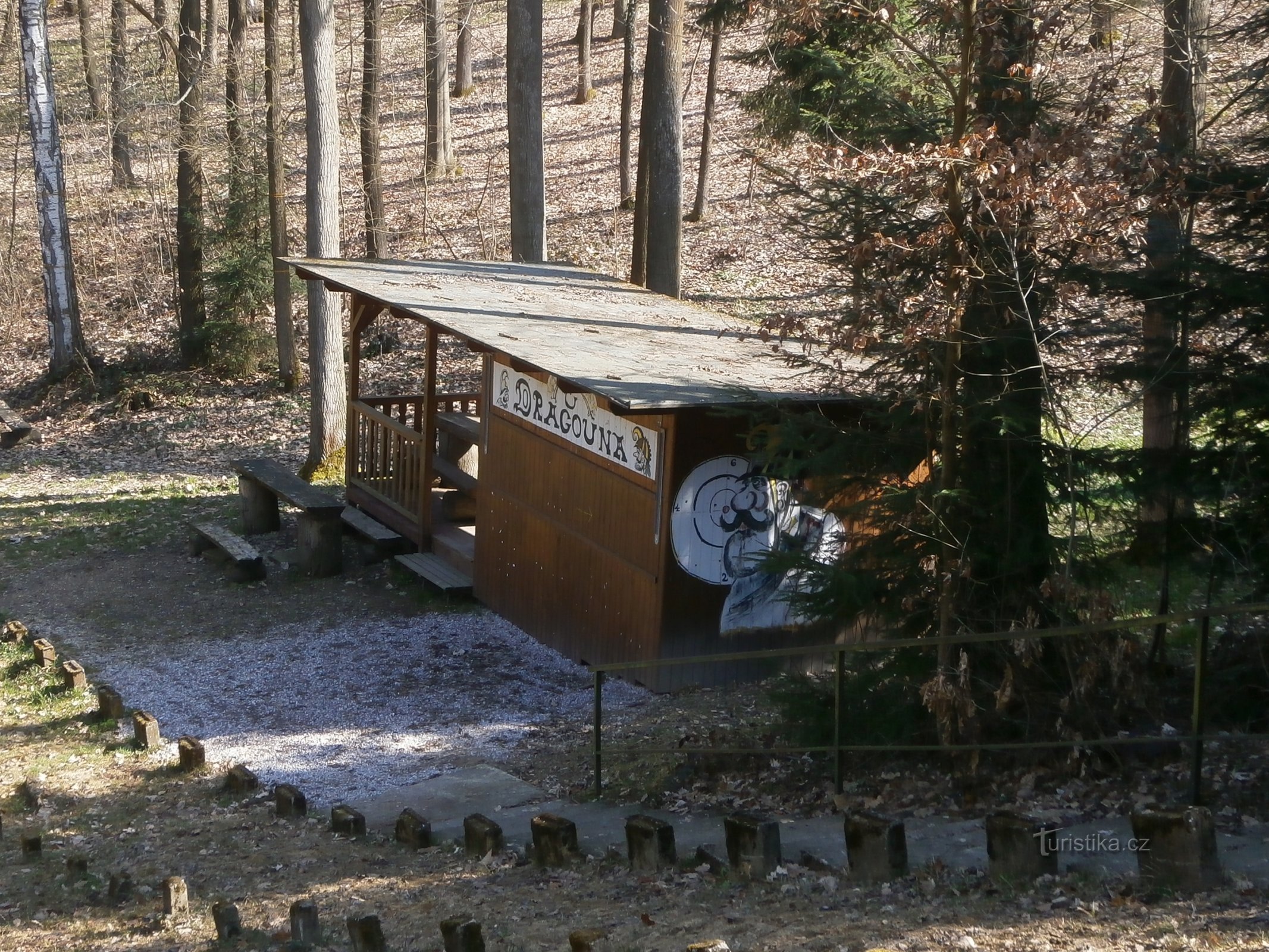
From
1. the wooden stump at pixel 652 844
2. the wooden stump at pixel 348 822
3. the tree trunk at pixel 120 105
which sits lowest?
the wooden stump at pixel 348 822

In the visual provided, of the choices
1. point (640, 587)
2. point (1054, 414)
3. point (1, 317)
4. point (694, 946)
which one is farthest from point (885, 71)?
point (1, 317)

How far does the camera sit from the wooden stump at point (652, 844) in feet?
18.3

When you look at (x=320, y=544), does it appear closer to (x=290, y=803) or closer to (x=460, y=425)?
(x=460, y=425)

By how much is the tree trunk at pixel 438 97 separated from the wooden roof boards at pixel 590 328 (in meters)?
11.6

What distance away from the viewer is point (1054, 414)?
252 inches

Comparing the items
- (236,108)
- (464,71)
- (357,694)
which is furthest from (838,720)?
(464,71)

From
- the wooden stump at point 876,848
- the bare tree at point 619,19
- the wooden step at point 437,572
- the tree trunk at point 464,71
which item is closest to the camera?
the wooden stump at point 876,848

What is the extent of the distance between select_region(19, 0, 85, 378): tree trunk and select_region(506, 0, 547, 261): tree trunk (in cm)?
824

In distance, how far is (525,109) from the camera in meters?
16.8

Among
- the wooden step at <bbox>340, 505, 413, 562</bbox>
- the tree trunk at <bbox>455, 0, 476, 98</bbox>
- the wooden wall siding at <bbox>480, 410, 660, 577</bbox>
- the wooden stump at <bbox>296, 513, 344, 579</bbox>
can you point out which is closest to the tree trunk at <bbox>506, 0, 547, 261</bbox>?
the wooden step at <bbox>340, 505, 413, 562</bbox>

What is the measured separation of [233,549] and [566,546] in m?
4.10

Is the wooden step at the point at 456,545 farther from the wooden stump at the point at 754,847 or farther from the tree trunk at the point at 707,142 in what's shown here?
the tree trunk at the point at 707,142

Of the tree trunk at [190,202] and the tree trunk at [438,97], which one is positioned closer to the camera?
the tree trunk at [190,202]

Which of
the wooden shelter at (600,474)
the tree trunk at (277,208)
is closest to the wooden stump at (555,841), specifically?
the wooden shelter at (600,474)
